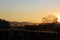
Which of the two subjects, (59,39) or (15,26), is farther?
(15,26)

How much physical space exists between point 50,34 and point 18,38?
3.56 m

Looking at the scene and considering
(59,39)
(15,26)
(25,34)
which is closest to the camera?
(59,39)

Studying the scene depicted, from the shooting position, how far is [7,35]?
2383cm

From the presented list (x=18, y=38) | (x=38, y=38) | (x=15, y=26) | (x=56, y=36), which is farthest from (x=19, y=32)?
(x=15, y=26)

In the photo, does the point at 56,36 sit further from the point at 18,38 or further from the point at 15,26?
the point at 15,26

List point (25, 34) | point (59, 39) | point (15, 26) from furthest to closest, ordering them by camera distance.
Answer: point (15, 26) → point (25, 34) → point (59, 39)

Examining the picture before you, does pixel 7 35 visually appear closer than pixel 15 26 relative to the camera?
Yes

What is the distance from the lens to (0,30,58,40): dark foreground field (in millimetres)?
22358

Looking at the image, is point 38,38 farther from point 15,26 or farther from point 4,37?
point 15,26

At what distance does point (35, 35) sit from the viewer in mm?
22625

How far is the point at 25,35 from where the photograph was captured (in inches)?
907

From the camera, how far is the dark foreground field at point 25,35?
22.4 m

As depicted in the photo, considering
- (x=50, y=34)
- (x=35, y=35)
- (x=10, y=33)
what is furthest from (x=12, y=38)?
(x=50, y=34)

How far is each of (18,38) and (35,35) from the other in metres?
2.05
